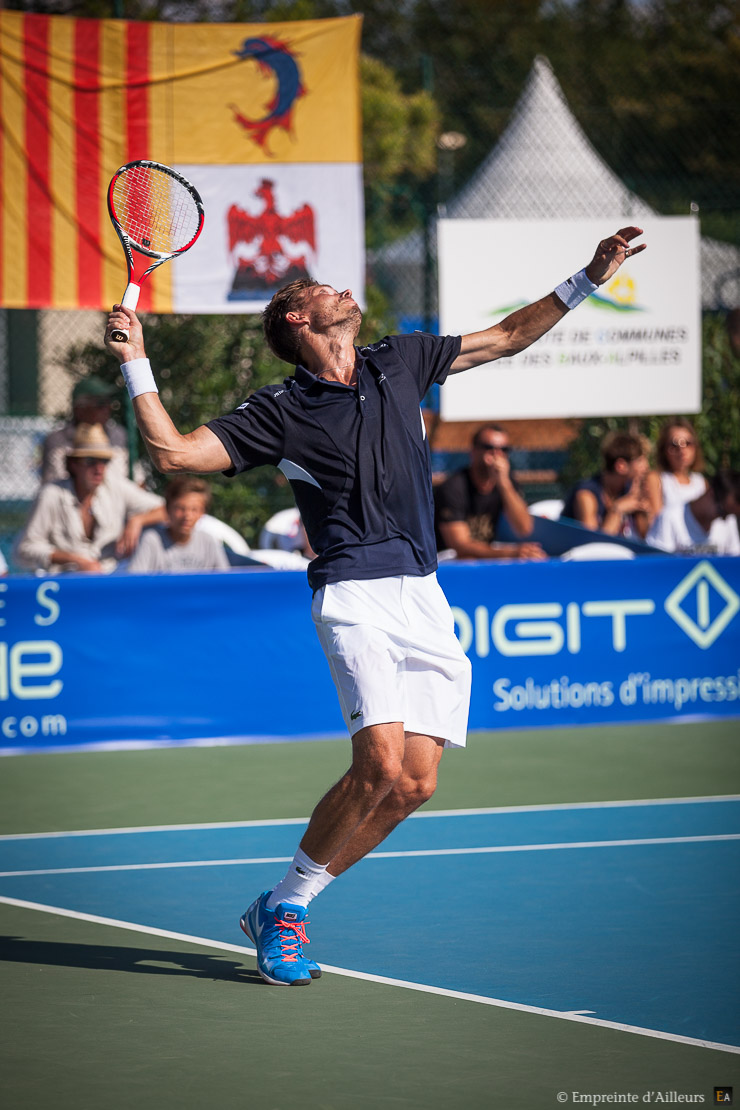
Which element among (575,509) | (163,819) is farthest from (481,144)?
(163,819)

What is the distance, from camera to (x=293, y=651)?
861 centimetres

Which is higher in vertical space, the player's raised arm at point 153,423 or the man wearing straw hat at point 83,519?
the player's raised arm at point 153,423

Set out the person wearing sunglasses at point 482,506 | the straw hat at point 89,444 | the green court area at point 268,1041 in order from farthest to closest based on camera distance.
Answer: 1. the person wearing sunglasses at point 482,506
2. the straw hat at point 89,444
3. the green court area at point 268,1041

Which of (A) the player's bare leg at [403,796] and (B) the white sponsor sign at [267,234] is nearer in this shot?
(A) the player's bare leg at [403,796]

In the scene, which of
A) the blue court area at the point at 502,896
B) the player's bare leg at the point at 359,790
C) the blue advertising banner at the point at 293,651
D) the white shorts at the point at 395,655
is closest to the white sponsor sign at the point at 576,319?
the blue advertising banner at the point at 293,651

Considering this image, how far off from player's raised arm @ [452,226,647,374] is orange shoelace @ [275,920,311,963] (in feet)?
6.16

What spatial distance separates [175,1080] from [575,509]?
662 centimetres

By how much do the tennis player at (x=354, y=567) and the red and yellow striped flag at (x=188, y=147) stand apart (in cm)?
586

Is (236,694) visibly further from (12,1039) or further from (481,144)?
(481,144)

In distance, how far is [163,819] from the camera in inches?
274

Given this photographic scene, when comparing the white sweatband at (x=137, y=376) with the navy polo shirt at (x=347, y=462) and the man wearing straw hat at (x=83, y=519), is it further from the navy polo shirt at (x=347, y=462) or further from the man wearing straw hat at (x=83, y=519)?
the man wearing straw hat at (x=83, y=519)

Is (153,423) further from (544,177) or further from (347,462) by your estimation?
(544,177)

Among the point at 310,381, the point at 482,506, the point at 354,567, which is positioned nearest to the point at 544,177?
the point at 482,506

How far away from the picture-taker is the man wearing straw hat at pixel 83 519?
360 inches
